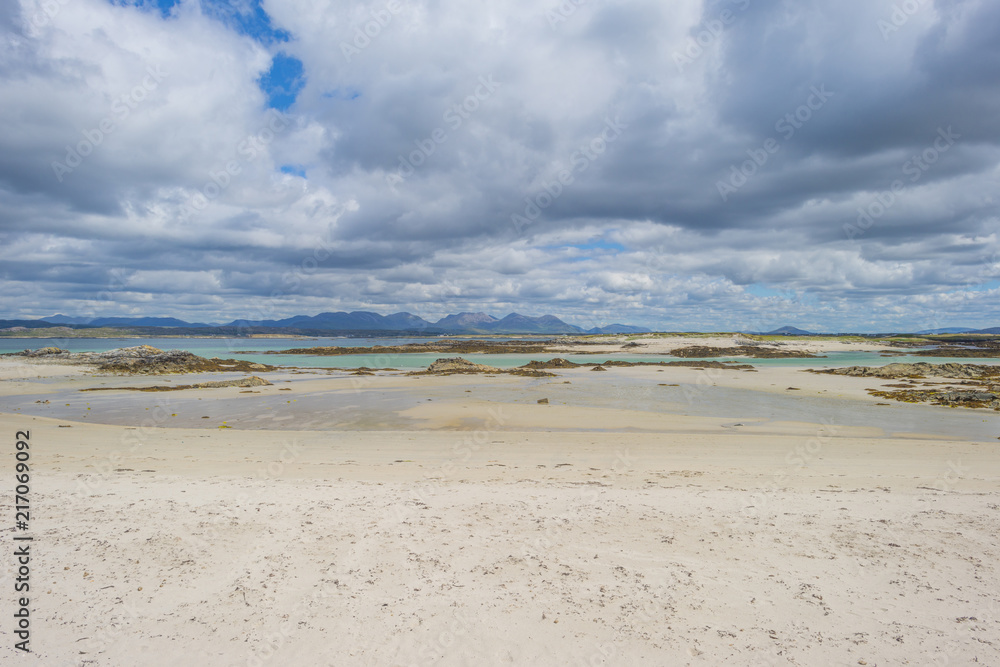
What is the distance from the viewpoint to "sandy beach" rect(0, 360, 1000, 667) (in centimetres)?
453

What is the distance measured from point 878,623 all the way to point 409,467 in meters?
8.36

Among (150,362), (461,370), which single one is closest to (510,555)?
(461,370)

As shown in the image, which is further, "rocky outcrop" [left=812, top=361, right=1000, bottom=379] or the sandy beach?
"rocky outcrop" [left=812, top=361, right=1000, bottom=379]

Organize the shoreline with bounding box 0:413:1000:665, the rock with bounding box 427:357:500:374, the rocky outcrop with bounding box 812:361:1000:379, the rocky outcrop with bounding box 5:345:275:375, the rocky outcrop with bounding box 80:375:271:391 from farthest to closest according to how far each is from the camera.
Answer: the rock with bounding box 427:357:500:374
the rocky outcrop with bounding box 5:345:275:375
the rocky outcrop with bounding box 812:361:1000:379
the rocky outcrop with bounding box 80:375:271:391
the shoreline with bounding box 0:413:1000:665

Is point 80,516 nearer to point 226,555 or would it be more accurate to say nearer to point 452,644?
point 226,555

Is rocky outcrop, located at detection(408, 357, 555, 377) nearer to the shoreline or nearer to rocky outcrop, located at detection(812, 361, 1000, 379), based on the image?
rocky outcrop, located at detection(812, 361, 1000, 379)

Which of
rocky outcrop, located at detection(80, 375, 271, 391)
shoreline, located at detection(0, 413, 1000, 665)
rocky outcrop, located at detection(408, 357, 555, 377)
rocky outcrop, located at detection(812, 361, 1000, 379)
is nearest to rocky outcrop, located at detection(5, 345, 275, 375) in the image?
rocky outcrop, located at detection(80, 375, 271, 391)

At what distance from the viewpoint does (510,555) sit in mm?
6094

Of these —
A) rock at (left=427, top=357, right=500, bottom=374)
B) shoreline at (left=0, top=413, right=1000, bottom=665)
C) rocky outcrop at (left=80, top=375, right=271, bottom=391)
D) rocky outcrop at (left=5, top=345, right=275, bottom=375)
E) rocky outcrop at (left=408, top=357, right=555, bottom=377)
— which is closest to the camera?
shoreline at (left=0, top=413, right=1000, bottom=665)

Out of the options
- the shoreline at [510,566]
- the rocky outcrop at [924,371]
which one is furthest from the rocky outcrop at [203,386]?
the rocky outcrop at [924,371]

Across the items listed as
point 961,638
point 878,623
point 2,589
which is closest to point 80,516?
point 2,589

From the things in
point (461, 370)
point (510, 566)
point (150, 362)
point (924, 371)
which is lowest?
point (461, 370)

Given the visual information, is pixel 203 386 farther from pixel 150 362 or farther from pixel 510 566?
pixel 510 566

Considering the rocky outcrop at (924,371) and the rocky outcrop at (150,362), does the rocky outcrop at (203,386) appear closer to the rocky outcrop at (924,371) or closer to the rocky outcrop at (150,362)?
the rocky outcrop at (150,362)
